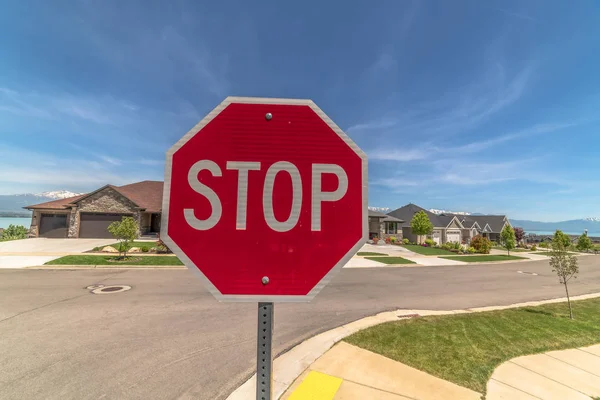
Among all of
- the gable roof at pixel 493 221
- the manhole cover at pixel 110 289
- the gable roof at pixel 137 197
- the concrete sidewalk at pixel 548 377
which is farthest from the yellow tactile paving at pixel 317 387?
the gable roof at pixel 493 221

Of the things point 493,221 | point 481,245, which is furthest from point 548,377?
point 493,221

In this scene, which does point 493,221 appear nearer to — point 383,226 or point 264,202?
point 383,226

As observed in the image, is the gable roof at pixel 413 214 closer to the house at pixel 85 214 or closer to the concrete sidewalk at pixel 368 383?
the house at pixel 85 214

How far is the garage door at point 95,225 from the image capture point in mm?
25781

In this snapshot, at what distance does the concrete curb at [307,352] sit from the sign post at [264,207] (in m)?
3.25

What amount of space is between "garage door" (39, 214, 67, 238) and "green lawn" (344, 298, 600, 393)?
104ft

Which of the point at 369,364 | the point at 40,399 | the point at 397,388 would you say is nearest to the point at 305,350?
the point at 369,364

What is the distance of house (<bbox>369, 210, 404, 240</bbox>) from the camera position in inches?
1475

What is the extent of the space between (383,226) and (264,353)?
129 ft

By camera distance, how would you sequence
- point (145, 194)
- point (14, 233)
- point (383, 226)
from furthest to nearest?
point (383, 226), point (145, 194), point (14, 233)

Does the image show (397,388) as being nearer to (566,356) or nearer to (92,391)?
(566,356)

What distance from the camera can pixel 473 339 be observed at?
571 cm

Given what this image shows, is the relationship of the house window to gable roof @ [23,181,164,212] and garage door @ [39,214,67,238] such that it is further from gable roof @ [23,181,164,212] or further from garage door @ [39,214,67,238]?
garage door @ [39,214,67,238]

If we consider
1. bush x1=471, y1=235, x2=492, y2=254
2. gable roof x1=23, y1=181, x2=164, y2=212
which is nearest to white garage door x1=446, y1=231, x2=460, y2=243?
bush x1=471, y1=235, x2=492, y2=254
